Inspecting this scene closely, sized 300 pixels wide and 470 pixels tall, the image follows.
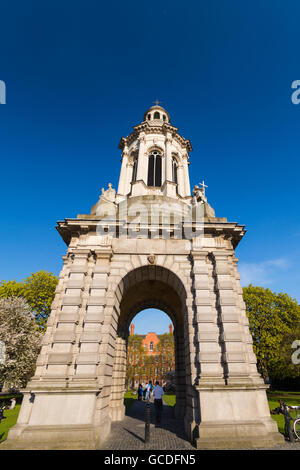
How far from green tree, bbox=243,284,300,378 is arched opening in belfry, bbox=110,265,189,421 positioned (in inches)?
742

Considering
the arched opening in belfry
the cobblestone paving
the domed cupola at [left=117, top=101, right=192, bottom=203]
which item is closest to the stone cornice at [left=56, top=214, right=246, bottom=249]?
the arched opening in belfry

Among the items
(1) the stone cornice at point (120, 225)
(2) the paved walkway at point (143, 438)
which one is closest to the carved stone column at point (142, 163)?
(1) the stone cornice at point (120, 225)

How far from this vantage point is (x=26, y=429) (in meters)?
8.51

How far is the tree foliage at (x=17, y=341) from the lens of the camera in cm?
2289

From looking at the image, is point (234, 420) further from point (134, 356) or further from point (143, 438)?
point (134, 356)

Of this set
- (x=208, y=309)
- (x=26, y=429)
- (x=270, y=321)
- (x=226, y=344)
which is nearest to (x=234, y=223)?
(x=208, y=309)

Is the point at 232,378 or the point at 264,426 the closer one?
the point at 264,426

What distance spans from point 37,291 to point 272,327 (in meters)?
31.5

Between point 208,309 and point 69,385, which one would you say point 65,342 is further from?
point 208,309

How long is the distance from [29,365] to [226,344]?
23269 millimetres

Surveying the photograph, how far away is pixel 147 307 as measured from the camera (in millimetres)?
19141

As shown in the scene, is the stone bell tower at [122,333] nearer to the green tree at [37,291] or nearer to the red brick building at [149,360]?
the green tree at [37,291]

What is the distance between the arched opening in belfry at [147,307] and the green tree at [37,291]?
17045 mm

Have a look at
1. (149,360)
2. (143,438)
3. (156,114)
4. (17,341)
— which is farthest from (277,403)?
(149,360)
